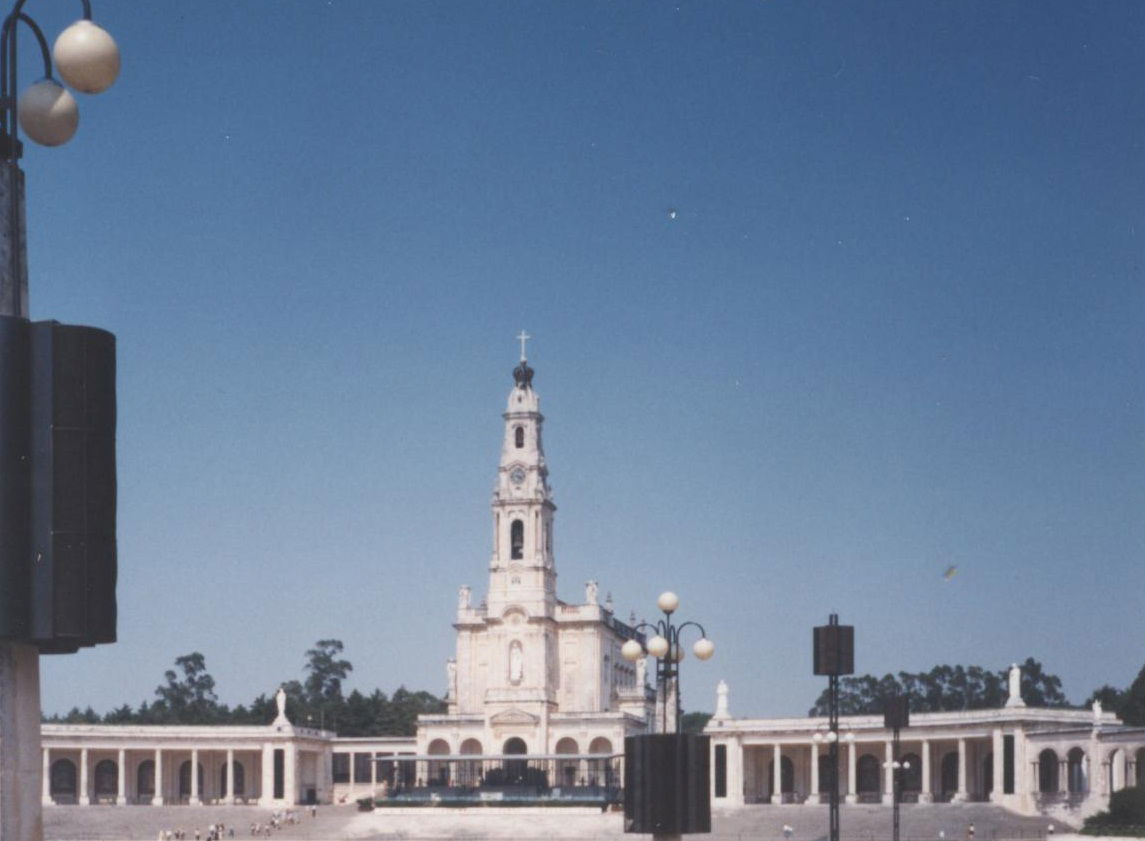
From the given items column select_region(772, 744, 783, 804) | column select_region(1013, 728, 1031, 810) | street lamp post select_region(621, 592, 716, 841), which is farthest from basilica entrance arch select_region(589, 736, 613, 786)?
street lamp post select_region(621, 592, 716, 841)

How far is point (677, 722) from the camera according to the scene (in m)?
26.1

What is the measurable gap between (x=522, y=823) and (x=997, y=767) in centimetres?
2440

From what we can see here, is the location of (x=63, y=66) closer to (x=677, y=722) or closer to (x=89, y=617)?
(x=89, y=617)

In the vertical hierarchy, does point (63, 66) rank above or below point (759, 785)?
above

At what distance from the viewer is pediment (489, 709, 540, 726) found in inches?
4050

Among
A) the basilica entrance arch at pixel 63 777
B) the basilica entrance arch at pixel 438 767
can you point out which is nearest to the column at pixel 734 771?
the basilica entrance arch at pixel 438 767

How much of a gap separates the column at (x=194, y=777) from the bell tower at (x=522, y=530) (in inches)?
781

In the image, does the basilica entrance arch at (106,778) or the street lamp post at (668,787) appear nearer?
the street lamp post at (668,787)

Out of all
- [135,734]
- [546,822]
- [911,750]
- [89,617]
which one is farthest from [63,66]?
[135,734]

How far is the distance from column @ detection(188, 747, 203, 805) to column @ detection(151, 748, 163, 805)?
1.84 metres

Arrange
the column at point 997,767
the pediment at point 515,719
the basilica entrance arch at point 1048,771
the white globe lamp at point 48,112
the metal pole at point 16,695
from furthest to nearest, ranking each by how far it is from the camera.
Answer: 1. the pediment at point 515,719
2. the basilica entrance arch at point 1048,771
3. the column at point 997,767
4. the metal pole at point 16,695
5. the white globe lamp at point 48,112

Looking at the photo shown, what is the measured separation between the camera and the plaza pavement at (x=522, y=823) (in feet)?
256

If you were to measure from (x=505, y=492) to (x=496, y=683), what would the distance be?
11.8 metres

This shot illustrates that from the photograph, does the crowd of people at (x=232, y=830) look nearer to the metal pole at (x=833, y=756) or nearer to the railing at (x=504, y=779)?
the railing at (x=504, y=779)
